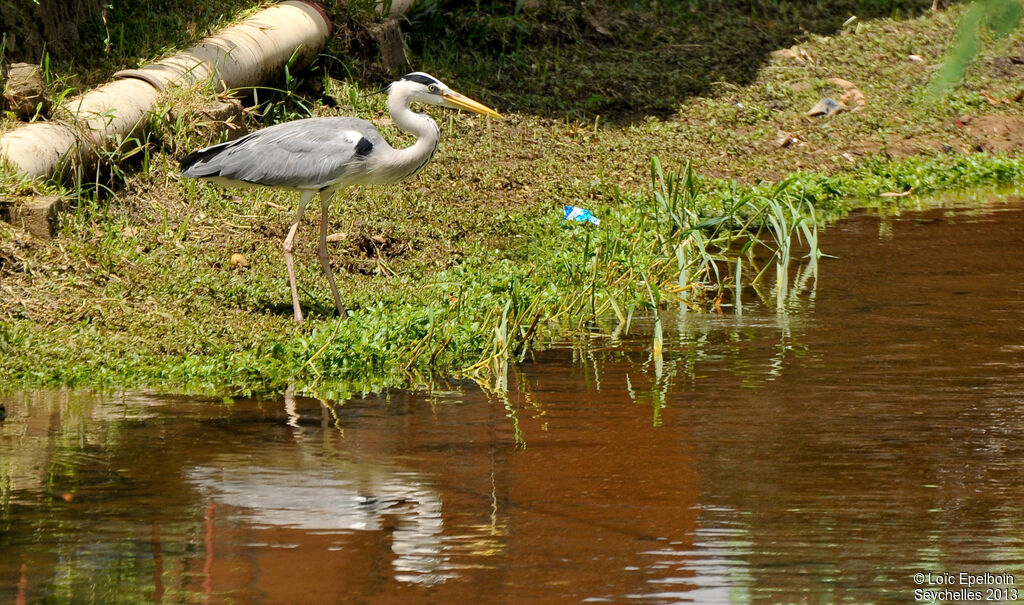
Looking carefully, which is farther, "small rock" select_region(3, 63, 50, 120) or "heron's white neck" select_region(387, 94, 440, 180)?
"small rock" select_region(3, 63, 50, 120)

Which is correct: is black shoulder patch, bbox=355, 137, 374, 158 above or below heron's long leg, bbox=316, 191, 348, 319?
above

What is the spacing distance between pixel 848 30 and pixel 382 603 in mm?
13789

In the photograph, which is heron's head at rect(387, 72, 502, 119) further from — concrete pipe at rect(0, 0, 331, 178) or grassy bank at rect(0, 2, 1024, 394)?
concrete pipe at rect(0, 0, 331, 178)

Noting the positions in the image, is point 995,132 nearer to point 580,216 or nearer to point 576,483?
point 580,216

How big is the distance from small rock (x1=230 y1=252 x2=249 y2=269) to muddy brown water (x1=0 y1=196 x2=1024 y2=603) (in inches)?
96.4

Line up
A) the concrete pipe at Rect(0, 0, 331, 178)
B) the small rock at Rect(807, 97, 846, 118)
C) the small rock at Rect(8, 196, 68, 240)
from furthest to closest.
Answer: the small rock at Rect(807, 97, 846, 118) < the concrete pipe at Rect(0, 0, 331, 178) < the small rock at Rect(8, 196, 68, 240)

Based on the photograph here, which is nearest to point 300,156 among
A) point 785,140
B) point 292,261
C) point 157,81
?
point 292,261

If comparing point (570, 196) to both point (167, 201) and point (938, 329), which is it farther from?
point (938, 329)

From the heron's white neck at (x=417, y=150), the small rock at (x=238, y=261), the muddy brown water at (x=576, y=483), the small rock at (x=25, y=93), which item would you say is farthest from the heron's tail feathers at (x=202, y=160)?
the muddy brown water at (x=576, y=483)

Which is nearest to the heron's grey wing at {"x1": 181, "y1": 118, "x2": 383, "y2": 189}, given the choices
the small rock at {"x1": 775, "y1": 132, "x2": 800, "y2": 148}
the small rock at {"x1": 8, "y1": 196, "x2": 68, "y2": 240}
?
the small rock at {"x1": 8, "y1": 196, "x2": 68, "y2": 240}

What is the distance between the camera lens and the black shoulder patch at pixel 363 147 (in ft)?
25.7

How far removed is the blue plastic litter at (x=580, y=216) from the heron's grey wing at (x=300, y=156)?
2.20 metres

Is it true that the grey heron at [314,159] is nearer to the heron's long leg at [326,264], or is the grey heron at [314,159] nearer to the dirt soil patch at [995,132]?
the heron's long leg at [326,264]

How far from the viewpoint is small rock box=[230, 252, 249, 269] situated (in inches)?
340
